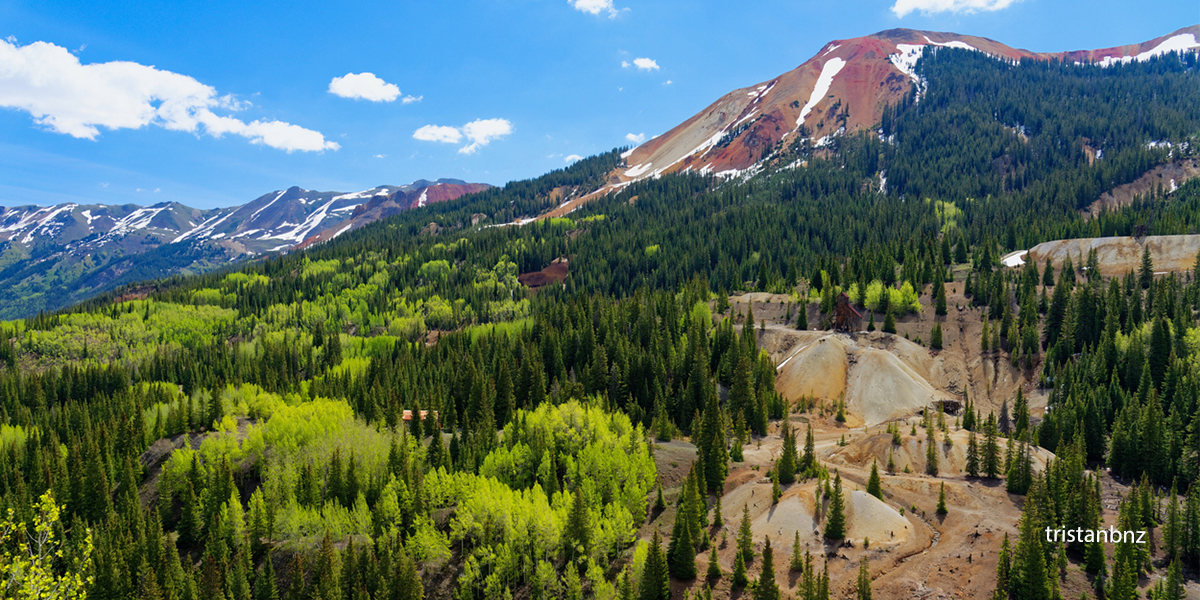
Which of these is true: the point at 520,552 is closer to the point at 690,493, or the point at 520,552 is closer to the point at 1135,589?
the point at 690,493

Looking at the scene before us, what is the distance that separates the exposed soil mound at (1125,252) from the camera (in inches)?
5408

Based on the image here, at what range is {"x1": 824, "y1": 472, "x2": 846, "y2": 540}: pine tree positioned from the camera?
209ft

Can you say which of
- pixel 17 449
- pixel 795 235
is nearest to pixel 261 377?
pixel 17 449

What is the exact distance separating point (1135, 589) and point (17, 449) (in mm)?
127184

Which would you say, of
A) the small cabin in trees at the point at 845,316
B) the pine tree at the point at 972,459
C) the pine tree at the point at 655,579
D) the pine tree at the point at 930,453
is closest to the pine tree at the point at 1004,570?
→ the pine tree at the point at 972,459

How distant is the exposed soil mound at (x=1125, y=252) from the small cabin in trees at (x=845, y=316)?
46.2m

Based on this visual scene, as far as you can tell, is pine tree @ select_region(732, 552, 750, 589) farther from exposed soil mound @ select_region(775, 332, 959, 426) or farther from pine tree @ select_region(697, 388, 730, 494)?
exposed soil mound @ select_region(775, 332, 959, 426)

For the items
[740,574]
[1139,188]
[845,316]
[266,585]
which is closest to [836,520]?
[740,574]

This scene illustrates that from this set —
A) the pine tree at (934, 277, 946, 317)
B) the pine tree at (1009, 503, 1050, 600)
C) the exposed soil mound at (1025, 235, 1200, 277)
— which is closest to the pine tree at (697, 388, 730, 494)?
the pine tree at (1009, 503, 1050, 600)

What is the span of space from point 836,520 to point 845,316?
74396 mm

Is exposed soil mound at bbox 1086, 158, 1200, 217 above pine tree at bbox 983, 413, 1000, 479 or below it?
above

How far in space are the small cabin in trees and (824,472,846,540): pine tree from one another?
71.5 m

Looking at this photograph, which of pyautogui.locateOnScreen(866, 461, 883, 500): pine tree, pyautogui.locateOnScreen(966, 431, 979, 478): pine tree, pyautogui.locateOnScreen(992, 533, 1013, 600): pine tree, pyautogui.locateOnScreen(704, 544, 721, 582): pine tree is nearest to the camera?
pyautogui.locateOnScreen(992, 533, 1013, 600): pine tree

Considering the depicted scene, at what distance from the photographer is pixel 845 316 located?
431 ft
